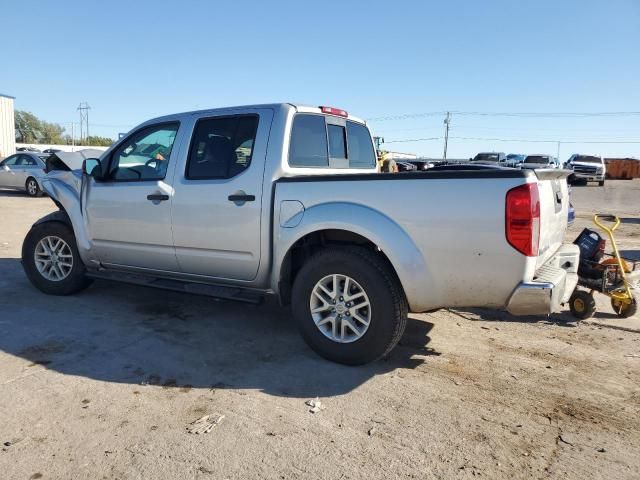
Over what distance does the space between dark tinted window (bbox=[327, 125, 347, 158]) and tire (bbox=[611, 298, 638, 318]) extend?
3153 millimetres

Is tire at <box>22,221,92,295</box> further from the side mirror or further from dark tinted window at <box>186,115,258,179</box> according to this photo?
dark tinted window at <box>186,115,258,179</box>

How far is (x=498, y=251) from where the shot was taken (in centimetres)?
326

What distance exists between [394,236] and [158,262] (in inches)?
96.5

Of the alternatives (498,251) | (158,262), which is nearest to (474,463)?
(498,251)

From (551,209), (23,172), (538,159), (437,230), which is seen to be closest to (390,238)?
(437,230)

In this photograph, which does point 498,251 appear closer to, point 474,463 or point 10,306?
point 474,463

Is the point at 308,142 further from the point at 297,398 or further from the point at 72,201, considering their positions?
the point at 72,201

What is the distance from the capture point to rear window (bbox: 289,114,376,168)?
4.46 metres

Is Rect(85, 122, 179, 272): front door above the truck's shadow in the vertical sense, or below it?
above

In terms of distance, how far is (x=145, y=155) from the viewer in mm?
5023

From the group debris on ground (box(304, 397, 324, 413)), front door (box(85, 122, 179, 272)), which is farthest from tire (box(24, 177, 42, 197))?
debris on ground (box(304, 397, 324, 413))

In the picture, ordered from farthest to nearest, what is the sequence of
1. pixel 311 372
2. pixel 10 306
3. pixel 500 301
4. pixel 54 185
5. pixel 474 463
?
pixel 54 185 < pixel 10 306 < pixel 311 372 < pixel 500 301 < pixel 474 463

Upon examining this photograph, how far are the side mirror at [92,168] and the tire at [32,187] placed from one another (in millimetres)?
14733

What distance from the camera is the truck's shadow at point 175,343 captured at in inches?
143
